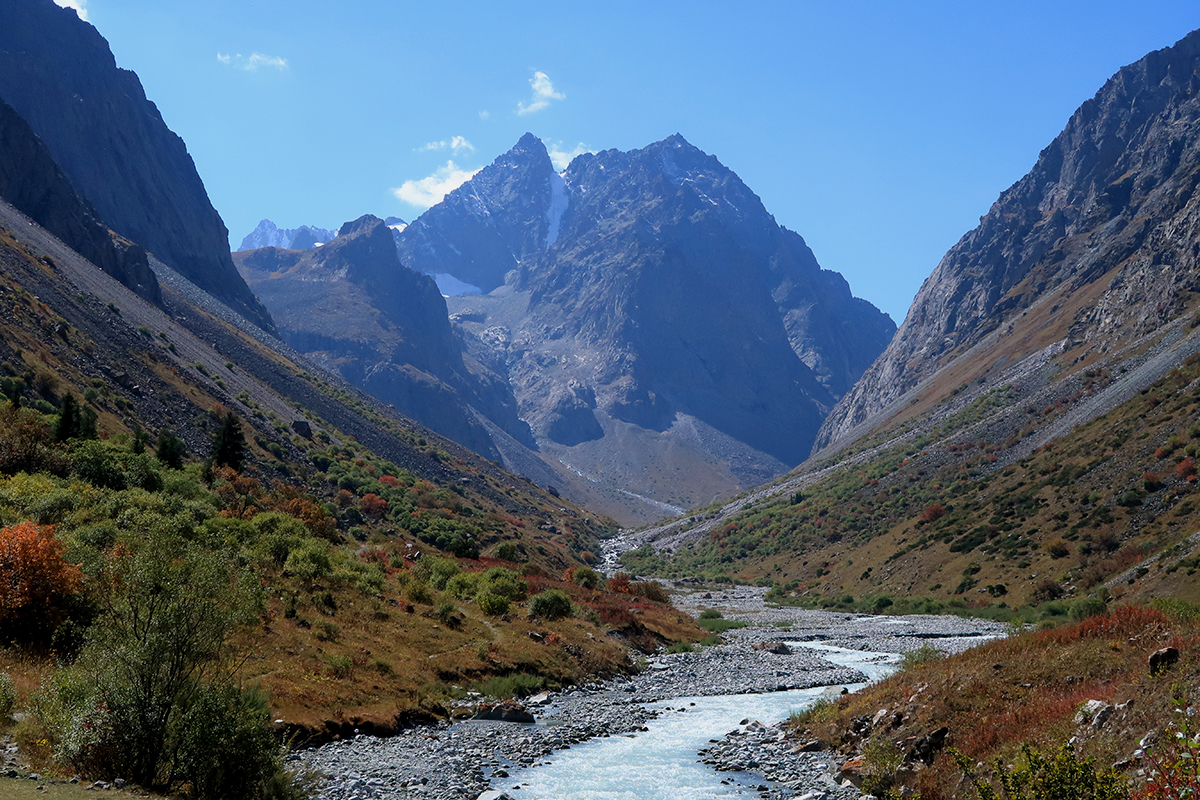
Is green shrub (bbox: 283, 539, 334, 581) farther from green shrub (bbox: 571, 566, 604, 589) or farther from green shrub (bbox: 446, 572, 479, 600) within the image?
green shrub (bbox: 571, 566, 604, 589)

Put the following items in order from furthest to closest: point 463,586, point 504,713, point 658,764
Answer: point 463,586, point 504,713, point 658,764

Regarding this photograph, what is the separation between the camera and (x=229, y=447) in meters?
52.3

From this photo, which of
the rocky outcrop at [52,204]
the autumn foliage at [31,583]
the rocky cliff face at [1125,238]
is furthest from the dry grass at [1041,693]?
the rocky outcrop at [52,204]

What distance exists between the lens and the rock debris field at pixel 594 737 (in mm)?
16625

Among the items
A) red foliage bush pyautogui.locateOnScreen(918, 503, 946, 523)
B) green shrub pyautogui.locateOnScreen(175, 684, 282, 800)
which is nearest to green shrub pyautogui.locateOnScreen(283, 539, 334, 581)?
green shrub pyautogui.locateOnScreen(175, 684, 282, 800)

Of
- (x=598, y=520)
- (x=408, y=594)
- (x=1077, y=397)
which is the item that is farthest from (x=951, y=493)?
(x=598, y=520)

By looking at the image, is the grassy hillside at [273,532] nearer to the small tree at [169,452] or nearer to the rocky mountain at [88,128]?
the small tree at [169,452]

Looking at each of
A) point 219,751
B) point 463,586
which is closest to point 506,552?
point 463,586

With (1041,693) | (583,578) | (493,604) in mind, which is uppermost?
(1041,693)

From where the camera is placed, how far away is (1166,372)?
72.5 m

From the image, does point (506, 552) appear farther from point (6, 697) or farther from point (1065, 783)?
point (1065, 783)

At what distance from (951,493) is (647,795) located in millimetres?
76106

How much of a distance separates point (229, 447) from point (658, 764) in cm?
4387

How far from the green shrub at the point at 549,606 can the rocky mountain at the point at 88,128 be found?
171 m
